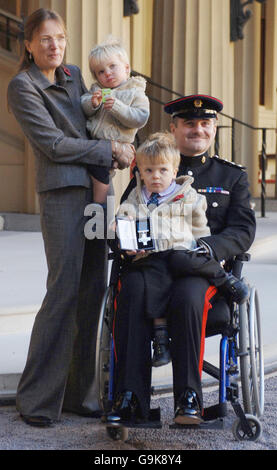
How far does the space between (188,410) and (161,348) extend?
0.94 ft

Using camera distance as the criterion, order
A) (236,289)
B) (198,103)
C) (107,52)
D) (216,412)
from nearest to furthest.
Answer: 1. (216,412)
2. (236,289)
3. (107,52)
4. (198,103)

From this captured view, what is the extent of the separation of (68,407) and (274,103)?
17779 mm

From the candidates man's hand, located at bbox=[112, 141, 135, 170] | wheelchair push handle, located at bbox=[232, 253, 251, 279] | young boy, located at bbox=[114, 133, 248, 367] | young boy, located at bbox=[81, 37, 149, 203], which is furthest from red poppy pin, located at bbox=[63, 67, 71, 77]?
wheelchair push handle, located at bbox=[232, 253, 251, 279]

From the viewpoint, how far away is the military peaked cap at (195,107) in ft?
12.7

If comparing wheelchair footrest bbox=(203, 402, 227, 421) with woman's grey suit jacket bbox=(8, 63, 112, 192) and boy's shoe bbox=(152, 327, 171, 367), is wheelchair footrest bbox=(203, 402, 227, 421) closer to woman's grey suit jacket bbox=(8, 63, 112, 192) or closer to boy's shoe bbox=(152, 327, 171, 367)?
boy's shoe bbox=(152, 327, 171, 367)

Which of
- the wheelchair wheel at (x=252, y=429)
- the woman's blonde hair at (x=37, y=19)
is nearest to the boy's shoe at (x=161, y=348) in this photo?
the wheelchair wheel at (x=252, y=429)

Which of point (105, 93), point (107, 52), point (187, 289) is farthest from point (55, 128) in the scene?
point (187, 289)

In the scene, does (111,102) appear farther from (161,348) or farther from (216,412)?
(216,412)

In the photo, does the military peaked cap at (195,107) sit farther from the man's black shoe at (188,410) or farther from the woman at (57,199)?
the man's black shoe at (188,410)

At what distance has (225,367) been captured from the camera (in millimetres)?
3525

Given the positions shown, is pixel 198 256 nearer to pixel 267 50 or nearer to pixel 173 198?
pixel 173 198

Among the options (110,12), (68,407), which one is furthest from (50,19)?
(110,12)

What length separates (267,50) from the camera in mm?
20828

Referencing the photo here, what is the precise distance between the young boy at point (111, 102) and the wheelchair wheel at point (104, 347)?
20.1 inches
